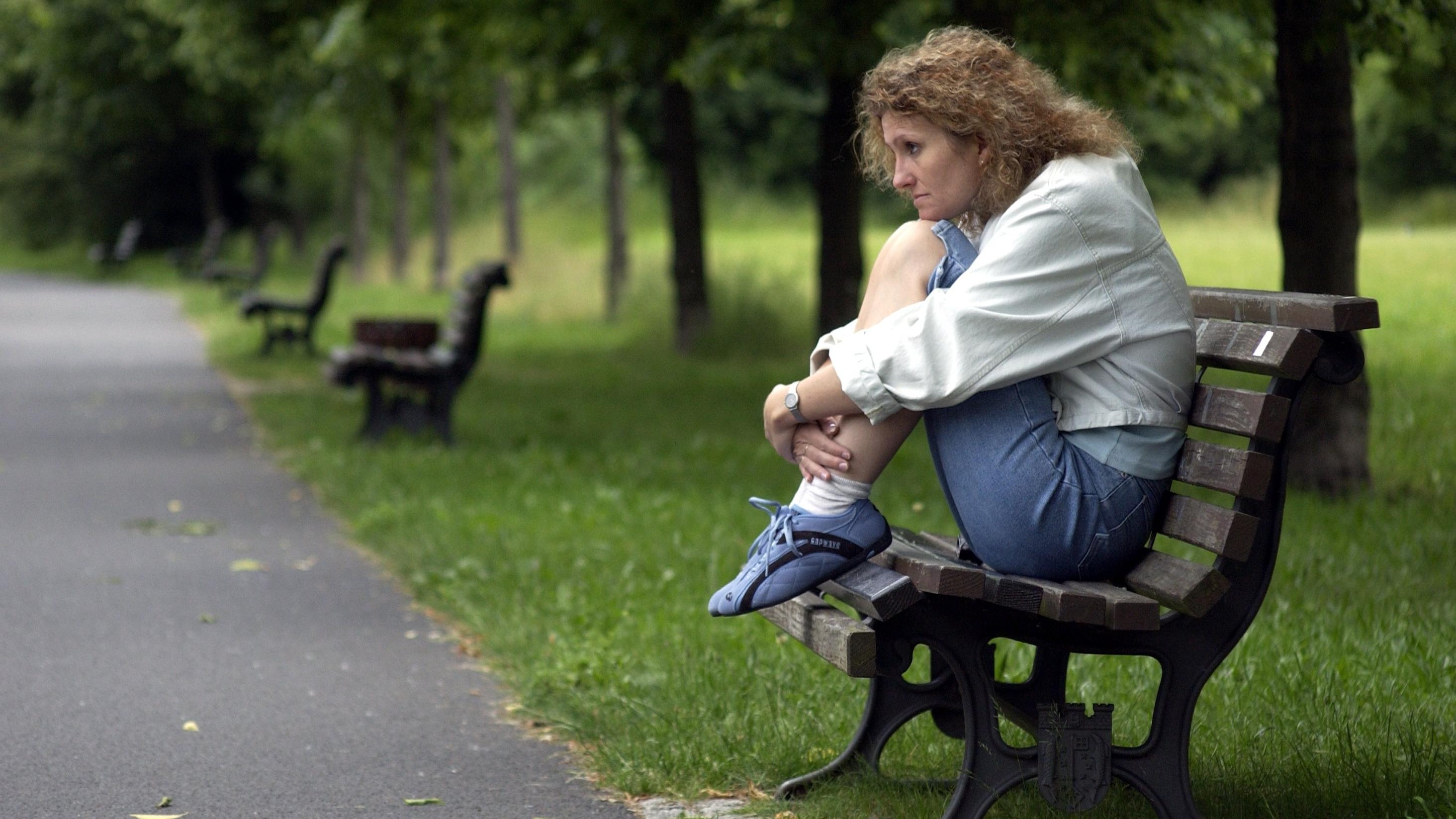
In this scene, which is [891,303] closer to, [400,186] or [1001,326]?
[1001,326]

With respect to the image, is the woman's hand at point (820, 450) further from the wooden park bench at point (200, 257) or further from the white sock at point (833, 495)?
the wooden park bench at point (200, 257)

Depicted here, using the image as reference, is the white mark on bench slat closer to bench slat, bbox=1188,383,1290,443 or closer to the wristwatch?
bench slat, bbox=1188,383,1290,443

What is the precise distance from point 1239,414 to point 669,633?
2485 millimetres

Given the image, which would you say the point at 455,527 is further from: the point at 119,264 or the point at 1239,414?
the point at 119,264

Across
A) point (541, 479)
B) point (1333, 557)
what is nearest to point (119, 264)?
point (541, 479)

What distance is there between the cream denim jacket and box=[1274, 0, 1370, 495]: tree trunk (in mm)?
4890

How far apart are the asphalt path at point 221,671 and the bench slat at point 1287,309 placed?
1.68 meters

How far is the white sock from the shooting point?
3.36 metres

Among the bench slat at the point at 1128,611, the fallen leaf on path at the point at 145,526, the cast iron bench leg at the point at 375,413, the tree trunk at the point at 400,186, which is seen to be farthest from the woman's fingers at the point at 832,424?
the tree trunk at the point at 400,186

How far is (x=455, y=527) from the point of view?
23.5 ft

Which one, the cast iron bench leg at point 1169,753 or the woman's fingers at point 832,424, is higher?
the woman's fingers at point 832,424

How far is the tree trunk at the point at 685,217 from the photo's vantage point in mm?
17422

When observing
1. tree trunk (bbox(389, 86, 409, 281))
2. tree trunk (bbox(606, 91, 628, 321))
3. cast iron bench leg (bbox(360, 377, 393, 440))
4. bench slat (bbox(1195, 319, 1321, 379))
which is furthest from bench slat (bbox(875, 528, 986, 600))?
tree trunk (bbox(389, 86, 409, 281))

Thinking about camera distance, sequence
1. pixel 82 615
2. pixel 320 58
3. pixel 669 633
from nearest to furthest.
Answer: pixel 669 633 → pixel 82 615 → pixel 320 58
